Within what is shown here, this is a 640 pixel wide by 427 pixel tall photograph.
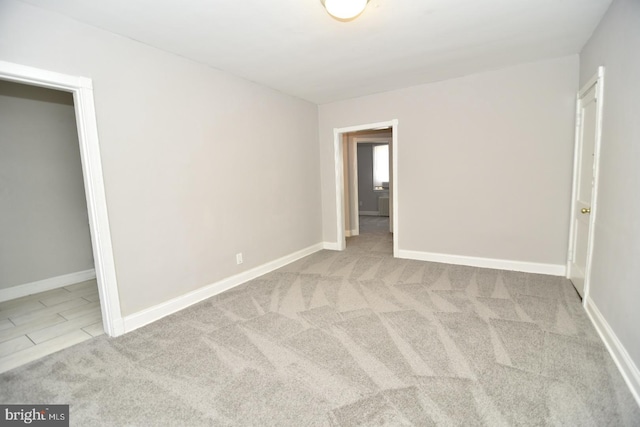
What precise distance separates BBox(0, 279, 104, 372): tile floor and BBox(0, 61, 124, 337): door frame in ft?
0.98

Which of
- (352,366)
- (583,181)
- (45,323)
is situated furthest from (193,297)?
(583,181)

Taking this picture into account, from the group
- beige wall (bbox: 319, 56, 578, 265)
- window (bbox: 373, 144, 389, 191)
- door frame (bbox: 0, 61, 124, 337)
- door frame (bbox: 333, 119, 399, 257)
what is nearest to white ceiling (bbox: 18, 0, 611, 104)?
beige wall (bbox: 319, 56, 578, 265)

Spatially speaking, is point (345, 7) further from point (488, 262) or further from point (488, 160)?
point (488, 262)

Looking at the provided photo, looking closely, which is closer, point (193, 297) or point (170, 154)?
point (170, 154)

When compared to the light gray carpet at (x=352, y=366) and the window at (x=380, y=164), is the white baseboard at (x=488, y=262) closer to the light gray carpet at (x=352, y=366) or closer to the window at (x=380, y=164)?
the light gray carpet at (x=352, y=366)

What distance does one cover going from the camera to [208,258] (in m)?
3.21

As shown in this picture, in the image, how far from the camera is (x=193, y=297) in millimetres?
3049

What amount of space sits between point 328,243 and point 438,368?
3378 millimetres

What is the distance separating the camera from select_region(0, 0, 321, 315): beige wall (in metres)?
2.21

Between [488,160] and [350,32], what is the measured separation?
241 cm

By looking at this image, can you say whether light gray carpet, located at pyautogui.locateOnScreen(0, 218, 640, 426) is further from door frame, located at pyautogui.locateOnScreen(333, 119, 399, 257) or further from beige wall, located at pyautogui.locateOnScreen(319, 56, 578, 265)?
door frame, located at pyautogui.locateOnScreen(333, 119, 399, 257)

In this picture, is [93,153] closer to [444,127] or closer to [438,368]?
[438,368]

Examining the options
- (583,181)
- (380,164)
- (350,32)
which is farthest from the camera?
(380,164)

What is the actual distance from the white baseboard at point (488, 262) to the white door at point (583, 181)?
0.18 m
